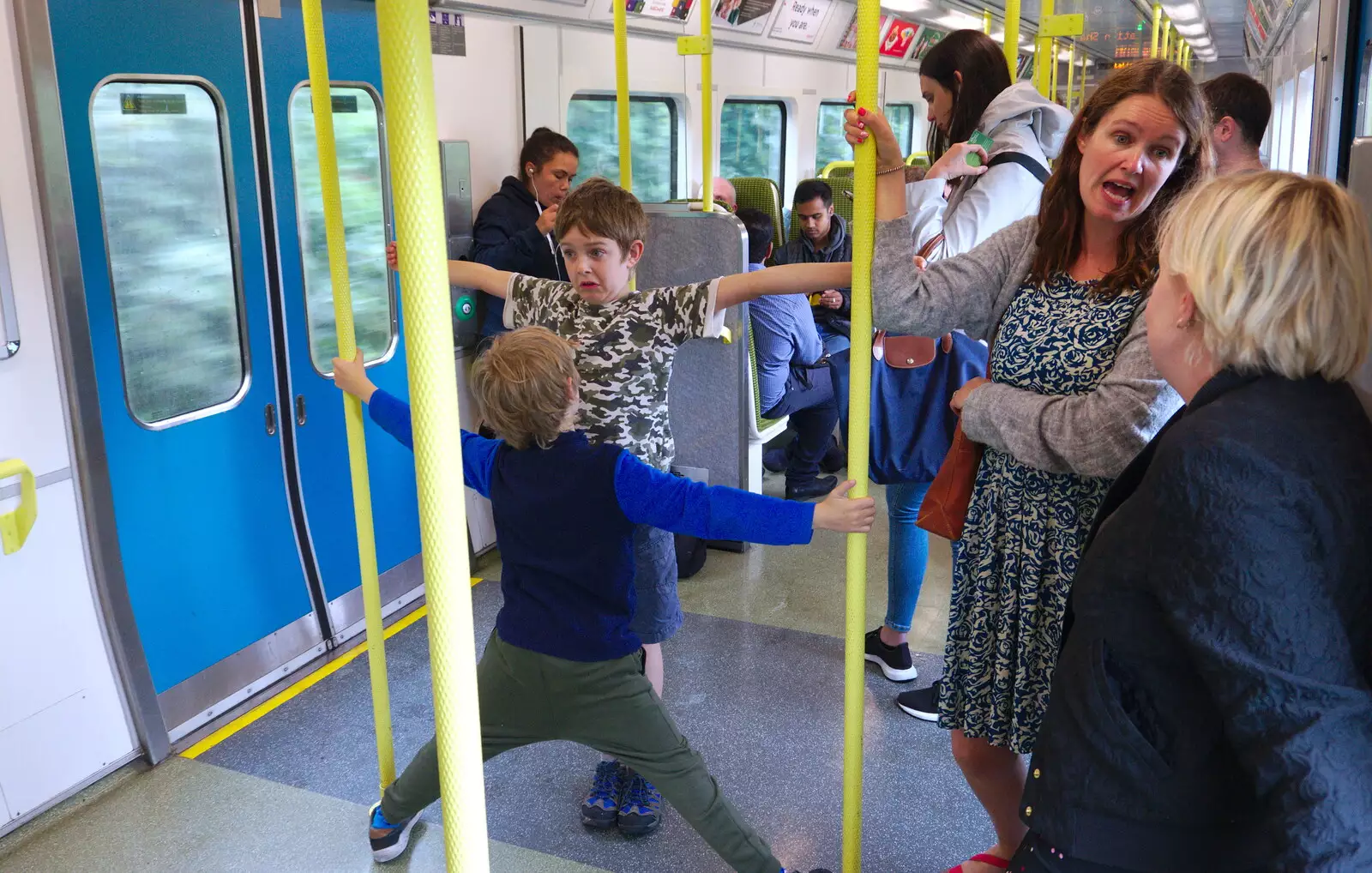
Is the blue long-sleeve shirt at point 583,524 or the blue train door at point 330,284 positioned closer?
the blue long-sleeve shirt at point 583,524

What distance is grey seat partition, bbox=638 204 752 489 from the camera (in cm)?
414

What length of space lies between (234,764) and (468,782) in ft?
7.95

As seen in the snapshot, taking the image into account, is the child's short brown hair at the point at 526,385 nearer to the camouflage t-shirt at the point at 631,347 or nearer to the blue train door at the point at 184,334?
the camouflage t-shirt at the point at 631,347

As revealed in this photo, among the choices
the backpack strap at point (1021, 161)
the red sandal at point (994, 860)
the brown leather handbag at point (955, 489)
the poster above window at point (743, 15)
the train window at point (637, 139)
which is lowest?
the red sandal at point (994, 860)

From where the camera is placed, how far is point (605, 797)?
272 centimetres

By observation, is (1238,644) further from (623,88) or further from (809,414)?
(809,414)

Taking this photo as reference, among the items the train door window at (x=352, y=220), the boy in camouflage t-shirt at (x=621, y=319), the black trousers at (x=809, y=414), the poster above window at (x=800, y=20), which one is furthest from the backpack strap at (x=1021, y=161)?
the poster above window at (x=800, y=20)

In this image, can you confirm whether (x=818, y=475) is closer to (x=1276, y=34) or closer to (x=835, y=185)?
(x=835, y=185)

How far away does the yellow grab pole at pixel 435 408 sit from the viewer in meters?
0.83

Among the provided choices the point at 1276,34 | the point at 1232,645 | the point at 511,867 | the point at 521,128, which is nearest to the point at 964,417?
the point at 1232,645

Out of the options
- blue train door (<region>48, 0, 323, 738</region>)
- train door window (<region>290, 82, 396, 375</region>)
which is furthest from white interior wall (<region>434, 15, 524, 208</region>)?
blue train door (<region>48, 0, 323, 738</region>)

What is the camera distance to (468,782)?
0.93 metres

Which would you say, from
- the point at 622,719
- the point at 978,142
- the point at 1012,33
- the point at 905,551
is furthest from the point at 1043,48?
the point at 622,719

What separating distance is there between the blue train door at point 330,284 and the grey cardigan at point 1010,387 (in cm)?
216
